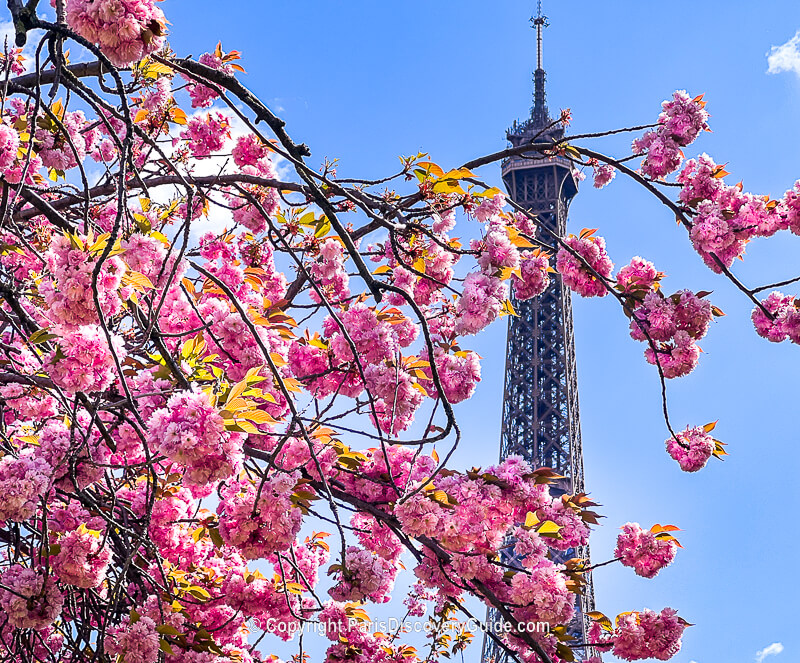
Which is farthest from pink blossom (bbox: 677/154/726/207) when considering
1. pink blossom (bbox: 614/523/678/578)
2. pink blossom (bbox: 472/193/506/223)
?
pink blossom (bbox: 614/523/678/578)

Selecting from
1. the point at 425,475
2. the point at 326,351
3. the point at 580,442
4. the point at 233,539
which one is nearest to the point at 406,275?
the point at 326,351

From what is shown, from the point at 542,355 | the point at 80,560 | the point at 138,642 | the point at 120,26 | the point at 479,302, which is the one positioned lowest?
the point at 138,642

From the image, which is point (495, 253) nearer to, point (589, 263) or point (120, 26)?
point (589, 263)

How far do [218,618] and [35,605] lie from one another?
1096 millimetres

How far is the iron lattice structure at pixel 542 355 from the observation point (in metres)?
29.5

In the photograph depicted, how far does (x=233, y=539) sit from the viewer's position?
2.76 meters

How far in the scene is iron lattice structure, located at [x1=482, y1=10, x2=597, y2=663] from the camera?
29.5 meters

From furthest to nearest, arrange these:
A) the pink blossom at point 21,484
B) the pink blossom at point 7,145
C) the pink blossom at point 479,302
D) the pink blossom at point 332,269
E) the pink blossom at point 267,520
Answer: the pink blossom at point 332,269, the pink blossom at point 7,145, the pink blossom at point 479,302, the pink blossom at point 267,520, the pink blossom at point 21,484

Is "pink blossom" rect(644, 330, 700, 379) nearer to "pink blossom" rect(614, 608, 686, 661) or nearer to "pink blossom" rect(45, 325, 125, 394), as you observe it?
"pink blossom" rect(614, 608, 686, 661)

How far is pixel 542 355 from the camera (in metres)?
30.9

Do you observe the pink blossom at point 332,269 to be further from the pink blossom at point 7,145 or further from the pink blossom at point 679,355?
the pink blossom at point 679,355

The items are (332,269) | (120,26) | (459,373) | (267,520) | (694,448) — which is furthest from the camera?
(694,448)

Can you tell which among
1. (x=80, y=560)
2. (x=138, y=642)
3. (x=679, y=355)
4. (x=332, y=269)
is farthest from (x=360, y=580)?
(x=679, y=355)

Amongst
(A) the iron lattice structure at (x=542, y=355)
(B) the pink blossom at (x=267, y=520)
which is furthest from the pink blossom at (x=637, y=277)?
(A) the iron lattice structure at (x=542, y=355)
